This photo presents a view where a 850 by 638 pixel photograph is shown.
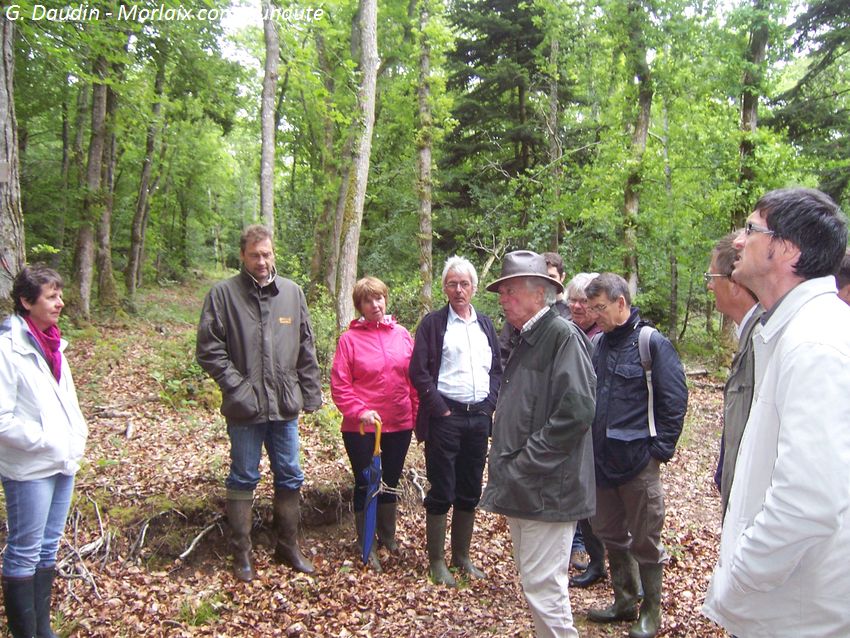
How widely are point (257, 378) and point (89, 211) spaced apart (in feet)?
35.9

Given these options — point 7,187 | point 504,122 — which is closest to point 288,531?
point 7,187

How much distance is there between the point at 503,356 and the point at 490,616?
2073 mm

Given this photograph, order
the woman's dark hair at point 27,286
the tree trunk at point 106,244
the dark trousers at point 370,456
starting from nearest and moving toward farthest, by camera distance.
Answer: the woman's dark hair at point 27,286 → the dark trousers at point 370,456 → the tree trunk at point 106,244

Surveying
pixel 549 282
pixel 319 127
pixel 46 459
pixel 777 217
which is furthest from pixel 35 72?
pixel 777 217

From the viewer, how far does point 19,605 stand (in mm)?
3275

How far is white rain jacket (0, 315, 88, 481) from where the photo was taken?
319 cm

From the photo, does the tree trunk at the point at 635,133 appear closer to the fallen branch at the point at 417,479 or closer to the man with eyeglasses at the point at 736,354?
the fallen branch at the point at 417,479

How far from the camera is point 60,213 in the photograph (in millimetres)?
14078

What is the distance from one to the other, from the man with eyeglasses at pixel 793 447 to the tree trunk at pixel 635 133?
11.7 m

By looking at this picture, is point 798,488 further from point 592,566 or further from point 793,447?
point 592,566

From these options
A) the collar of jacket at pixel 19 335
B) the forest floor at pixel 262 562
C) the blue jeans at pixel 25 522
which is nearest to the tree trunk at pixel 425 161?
the forest floor at pixel 262 562

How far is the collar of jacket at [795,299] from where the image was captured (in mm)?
1734

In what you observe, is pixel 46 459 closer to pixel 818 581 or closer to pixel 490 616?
pixel 490 616

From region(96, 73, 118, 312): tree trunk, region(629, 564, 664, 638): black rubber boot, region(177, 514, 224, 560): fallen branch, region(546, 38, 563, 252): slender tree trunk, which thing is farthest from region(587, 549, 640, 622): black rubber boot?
region(96, 73, 118, 312): tree trunk
